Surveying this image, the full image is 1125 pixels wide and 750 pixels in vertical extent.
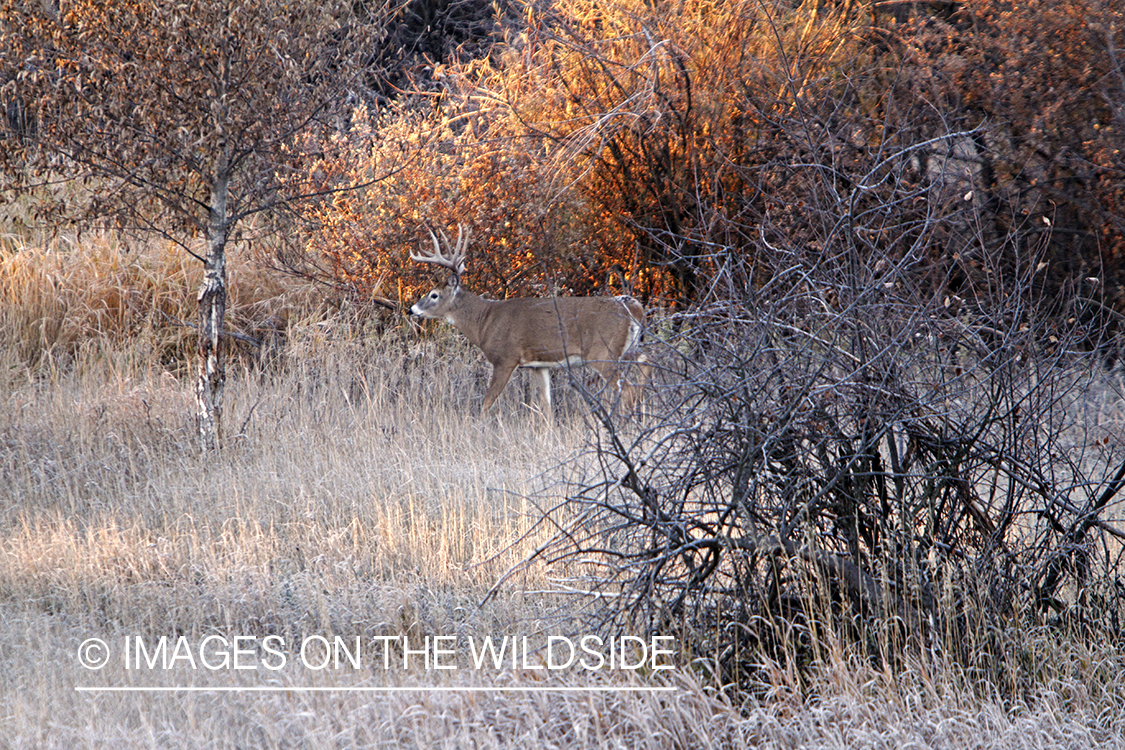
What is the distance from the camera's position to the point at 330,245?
10.9m

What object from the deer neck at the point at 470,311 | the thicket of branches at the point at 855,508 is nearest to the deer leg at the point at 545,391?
the deer neck at the point at 470,311

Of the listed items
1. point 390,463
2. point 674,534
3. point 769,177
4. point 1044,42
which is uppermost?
point 1044,42

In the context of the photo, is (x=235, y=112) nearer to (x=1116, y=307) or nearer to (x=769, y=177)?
(x=769, y=177)

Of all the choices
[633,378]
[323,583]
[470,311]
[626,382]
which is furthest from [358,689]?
[470,311]

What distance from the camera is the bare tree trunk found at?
723cm

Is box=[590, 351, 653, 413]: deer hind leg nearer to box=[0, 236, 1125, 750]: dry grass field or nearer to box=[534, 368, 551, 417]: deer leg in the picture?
box=[0, 236, 1125, 750]: dry grass field

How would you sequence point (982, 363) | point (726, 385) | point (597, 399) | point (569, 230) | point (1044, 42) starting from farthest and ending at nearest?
1. point (569, 230)
2. point (1044, 42)
3. point (982, 363)
4. point (726, 385)
5. point (597, 399)

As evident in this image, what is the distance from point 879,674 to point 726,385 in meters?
1.09

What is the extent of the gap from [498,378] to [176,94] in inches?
148

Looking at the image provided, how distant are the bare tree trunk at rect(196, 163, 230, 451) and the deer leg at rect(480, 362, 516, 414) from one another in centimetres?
244

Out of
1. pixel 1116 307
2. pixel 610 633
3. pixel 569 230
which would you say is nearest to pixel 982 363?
pixel 610 633

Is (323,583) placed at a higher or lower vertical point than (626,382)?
lower

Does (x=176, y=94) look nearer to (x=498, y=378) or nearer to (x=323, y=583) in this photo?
(x=323, y=583)

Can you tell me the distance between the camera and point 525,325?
31.2ft
